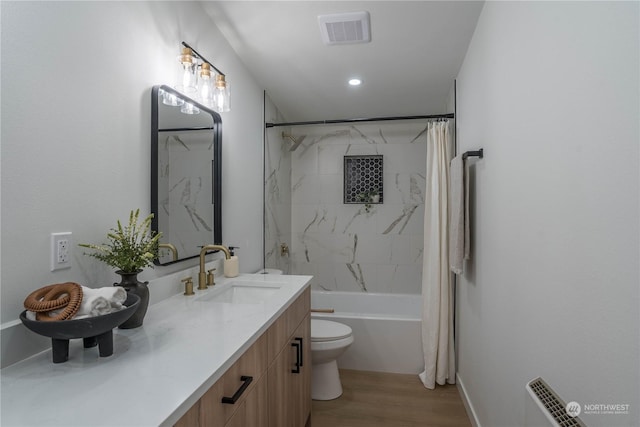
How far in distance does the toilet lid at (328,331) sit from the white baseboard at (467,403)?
0.88 metres

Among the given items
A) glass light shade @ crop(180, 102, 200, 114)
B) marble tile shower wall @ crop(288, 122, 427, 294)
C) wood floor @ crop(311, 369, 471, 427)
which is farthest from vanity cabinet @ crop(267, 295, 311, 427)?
marble tile shower wall @ crop(288, 122, 427, 294)

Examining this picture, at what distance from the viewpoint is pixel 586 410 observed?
35.0 inches

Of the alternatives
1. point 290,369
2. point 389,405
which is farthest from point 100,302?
point 389,405

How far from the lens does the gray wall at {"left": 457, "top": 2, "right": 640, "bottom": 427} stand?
0.77 meters

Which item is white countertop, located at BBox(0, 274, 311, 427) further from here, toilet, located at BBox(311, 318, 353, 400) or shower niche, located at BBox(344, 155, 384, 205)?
shower niche, located at BBox(344, 155, 384, 205)

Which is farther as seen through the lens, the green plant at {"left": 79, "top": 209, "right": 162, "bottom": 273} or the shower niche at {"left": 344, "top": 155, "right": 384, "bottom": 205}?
the shower niche at {"left": 344, "top": 155, "right": 384, "bottom": 205}

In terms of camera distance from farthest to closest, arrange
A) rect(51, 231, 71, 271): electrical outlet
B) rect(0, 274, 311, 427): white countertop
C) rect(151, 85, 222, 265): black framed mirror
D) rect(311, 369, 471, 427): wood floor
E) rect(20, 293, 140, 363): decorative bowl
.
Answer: rect(311, 369, 471, 427): wood floor
rect(151, 85, 222, 265): black framed mirror
rect(51, 231, 71, 271): electrical outlet
rect(20, 293, 140, 363): decorative bowl
rect(0, 274, 311, 427): white countertop

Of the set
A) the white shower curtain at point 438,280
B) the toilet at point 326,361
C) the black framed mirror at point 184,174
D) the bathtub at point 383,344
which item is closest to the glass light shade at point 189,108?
the black framed mirror at point 184,174

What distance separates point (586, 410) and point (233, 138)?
229 cm

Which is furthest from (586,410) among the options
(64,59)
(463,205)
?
(64,59)

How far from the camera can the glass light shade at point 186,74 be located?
66.7 inches

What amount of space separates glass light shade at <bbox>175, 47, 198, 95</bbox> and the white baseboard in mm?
2473

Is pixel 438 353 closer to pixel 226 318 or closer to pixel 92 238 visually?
pixel 226 318

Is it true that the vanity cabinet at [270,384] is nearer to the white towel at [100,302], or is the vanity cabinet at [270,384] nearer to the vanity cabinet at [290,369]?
the vanity cabinet at [290,369]
